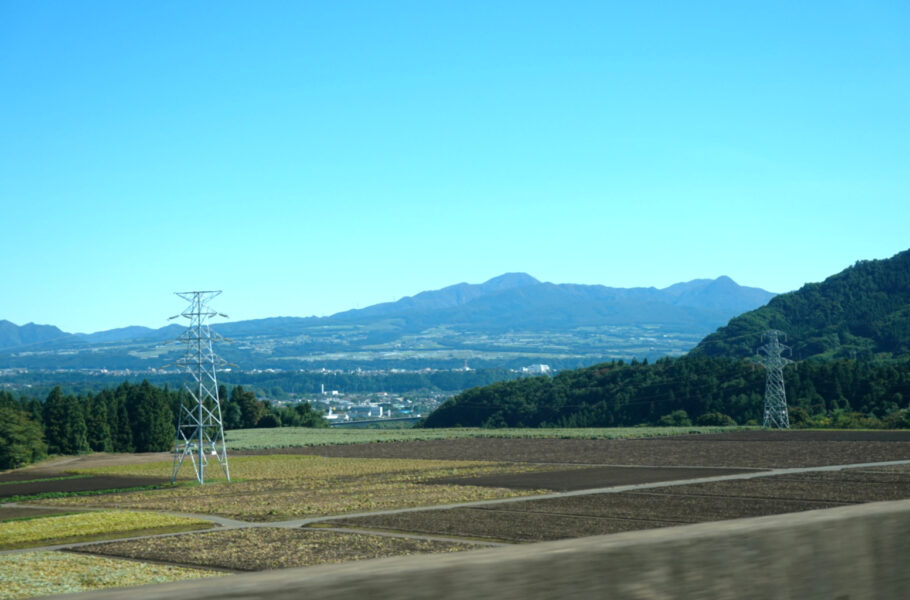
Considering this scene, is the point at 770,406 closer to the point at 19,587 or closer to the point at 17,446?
Result: the point at 17,446

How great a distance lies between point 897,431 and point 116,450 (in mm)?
75790

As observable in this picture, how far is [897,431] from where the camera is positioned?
91500 millimetres

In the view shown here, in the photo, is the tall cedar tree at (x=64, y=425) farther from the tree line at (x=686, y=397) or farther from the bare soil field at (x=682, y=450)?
the tree line at (x=686, y=397)

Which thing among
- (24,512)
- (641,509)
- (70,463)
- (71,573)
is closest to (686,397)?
(70,463)

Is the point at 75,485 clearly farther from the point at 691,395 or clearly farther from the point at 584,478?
the point at 691,395

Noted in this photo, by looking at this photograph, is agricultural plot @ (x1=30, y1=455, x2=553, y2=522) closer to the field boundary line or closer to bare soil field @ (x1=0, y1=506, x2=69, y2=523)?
the field boundary line

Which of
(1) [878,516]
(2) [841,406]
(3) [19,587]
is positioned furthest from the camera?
(2) [841,406]

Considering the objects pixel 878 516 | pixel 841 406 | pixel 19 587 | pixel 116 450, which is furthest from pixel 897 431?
pixel 878 516

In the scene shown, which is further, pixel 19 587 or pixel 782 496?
pixel 782 496

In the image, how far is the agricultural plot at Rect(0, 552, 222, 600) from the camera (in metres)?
23.0

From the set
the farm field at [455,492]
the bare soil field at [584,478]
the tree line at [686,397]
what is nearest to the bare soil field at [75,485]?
the farm field at [455,492]

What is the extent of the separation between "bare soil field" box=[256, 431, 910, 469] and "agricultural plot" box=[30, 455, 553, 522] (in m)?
8.05

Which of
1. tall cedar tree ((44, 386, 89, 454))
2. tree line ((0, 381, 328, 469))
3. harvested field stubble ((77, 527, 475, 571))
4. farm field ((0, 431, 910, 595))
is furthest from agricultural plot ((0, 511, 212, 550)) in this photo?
tall cedar tree ((44, 386, 89, 454))

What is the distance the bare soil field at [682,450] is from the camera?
2623 inches
